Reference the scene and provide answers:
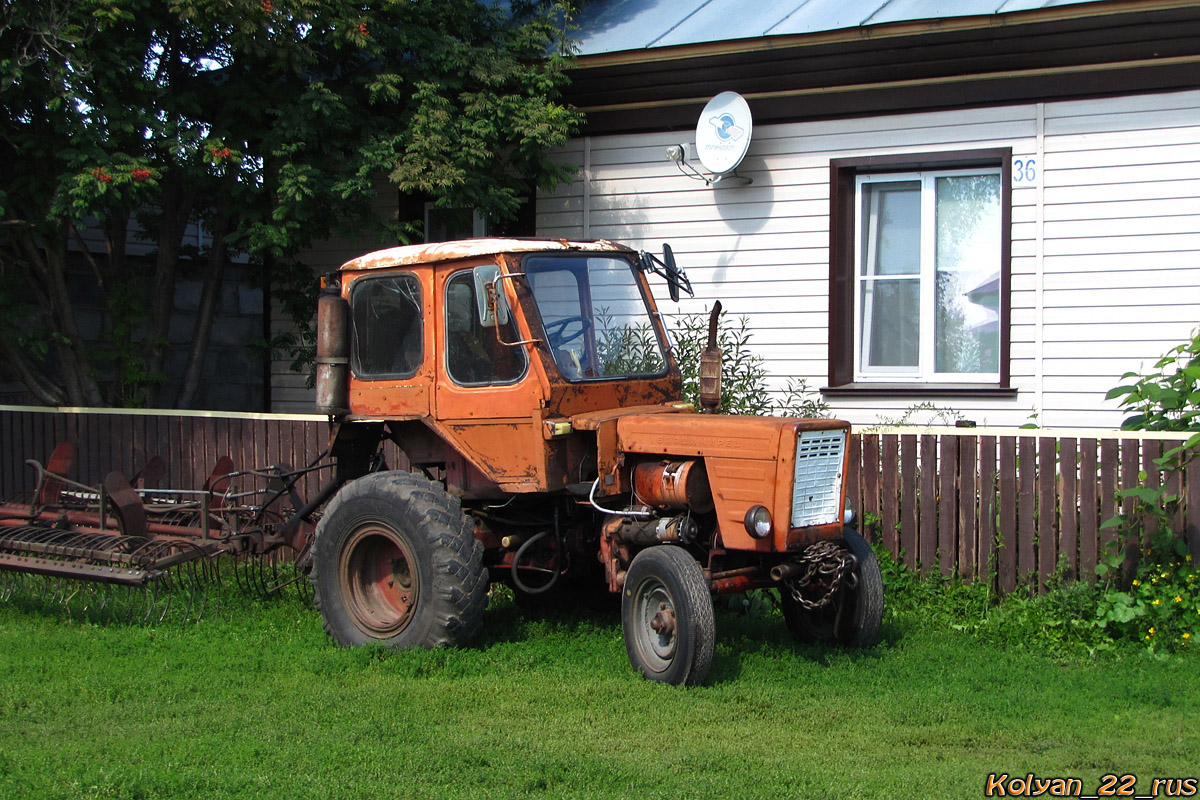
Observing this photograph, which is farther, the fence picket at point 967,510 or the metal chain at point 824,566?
the fence picket at point 967,510

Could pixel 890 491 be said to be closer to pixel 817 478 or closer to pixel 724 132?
pixel 817 478

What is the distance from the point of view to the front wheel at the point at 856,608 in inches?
242

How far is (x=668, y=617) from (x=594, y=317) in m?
1.81

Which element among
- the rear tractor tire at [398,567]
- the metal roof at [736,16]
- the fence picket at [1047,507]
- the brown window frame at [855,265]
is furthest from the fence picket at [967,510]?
the metal roof at [736,16]

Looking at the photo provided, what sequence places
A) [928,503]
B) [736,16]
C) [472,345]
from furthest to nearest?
1. [736,16]
2. [928,503]
3. [472,345]

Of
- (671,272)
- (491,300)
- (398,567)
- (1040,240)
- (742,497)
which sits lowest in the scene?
(398,567)

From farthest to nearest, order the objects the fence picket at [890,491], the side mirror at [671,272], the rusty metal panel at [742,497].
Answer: the fence picket at [890,491] < the side mirror at [671,272] < the rusty metal panel at [742,497]

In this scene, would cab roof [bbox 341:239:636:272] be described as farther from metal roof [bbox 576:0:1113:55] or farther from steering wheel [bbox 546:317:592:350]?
metal roof [bbox 576:0:1113:55]

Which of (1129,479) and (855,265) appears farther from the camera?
(855,265)

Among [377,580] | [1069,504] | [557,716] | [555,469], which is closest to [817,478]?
[555,469]

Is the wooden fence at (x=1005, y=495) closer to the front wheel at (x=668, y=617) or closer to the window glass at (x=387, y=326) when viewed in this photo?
the front wheel at (x=668, y=617)

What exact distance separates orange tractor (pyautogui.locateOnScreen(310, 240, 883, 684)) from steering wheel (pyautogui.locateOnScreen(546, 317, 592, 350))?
0.03 ft

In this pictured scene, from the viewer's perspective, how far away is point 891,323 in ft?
31.8

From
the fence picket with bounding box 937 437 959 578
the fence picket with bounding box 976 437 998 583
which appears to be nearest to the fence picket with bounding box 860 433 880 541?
the fence picket with bounding box 937 437 959 578
